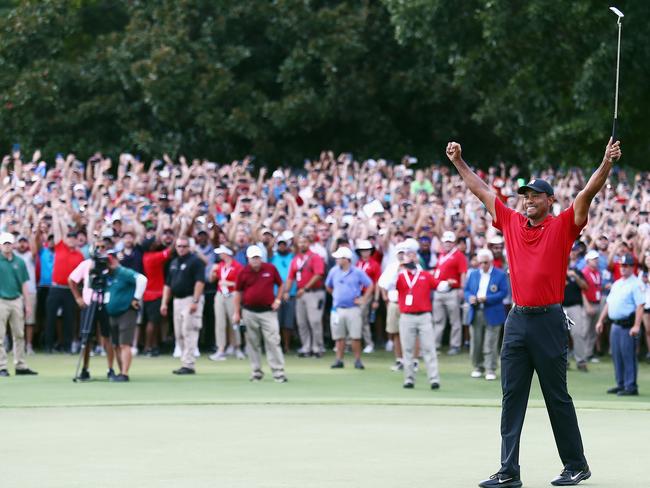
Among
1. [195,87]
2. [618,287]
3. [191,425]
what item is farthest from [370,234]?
[195,87]

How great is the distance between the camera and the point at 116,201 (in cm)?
2744

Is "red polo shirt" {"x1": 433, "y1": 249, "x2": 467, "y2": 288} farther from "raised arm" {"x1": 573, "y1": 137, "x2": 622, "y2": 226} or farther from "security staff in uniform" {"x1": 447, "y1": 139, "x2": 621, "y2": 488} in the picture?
"raised arm" {"x1": 573, "y1": 137, "x2": 622, "y2": 226}

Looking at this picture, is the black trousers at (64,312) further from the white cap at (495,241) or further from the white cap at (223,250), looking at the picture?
the white cap at (495,241)

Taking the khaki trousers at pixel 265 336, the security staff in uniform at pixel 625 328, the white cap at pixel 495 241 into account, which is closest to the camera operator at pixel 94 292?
the khaki trousers at pixel 265 336

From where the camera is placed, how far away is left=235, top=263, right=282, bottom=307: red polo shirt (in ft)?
67.7

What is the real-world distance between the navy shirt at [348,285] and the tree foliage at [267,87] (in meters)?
12.9

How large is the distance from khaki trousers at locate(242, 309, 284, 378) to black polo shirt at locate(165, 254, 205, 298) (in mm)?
1730

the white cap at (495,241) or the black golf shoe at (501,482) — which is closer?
the black golf shoe at (501,482)

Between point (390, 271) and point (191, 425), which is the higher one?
point (390, 271)

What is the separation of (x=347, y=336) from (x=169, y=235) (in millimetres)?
4122

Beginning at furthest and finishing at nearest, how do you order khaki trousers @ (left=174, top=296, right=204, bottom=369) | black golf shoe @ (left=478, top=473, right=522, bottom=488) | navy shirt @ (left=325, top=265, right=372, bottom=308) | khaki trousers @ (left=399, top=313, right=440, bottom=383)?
1. navy shirt @ (left=325, top=265, right=372, bottom=308)
2. khaki trousers @ (left=174, top=296, right=204, bottom=369)
3. khaki trousers @ (left=399, top=313, right=440, bottom=383)
4. black golf shoe @ (left=478, top=473, right=522, bottom=488)

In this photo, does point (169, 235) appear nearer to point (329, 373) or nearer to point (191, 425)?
point (329, 373)

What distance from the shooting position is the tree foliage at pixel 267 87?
35.9 m

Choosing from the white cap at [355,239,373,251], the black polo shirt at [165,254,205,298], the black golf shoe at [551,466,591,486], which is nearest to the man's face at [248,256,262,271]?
the black polo shirt at [165,254,205,298]
